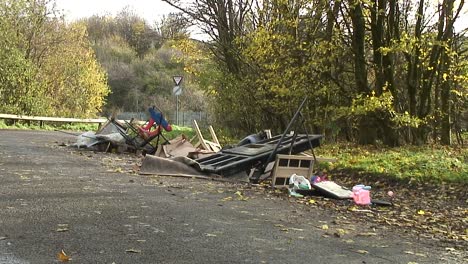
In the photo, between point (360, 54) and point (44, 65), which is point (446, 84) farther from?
point (44, 65)

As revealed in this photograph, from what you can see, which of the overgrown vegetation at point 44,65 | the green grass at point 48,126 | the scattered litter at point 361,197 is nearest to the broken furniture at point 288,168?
the scattered litter at point 361,197

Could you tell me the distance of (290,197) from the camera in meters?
8.93

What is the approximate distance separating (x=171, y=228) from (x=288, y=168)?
476 centimetres

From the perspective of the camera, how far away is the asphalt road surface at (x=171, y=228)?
4.68m

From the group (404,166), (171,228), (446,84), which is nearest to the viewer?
(171,228)

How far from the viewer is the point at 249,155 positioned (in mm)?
10789

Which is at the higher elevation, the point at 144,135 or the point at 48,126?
the point at 144,135

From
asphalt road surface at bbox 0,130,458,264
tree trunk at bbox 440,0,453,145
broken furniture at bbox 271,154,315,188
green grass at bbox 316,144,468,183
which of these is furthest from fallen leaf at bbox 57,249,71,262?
tree trunk at bbox 440,0,453,145

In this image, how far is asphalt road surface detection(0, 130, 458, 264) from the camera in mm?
4680

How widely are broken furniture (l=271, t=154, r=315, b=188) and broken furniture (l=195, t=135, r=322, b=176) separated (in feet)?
1.24

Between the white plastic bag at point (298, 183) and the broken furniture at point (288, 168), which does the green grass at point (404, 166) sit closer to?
the broken furniture at point (288, 168)

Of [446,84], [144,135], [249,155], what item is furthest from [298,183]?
[446,84]

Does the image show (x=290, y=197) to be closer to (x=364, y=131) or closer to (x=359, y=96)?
(x=359, y=96)

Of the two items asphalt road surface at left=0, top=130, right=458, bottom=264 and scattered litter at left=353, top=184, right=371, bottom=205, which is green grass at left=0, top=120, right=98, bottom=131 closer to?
asphalt road surface at left=0, top=130, right=458, bottom=264
